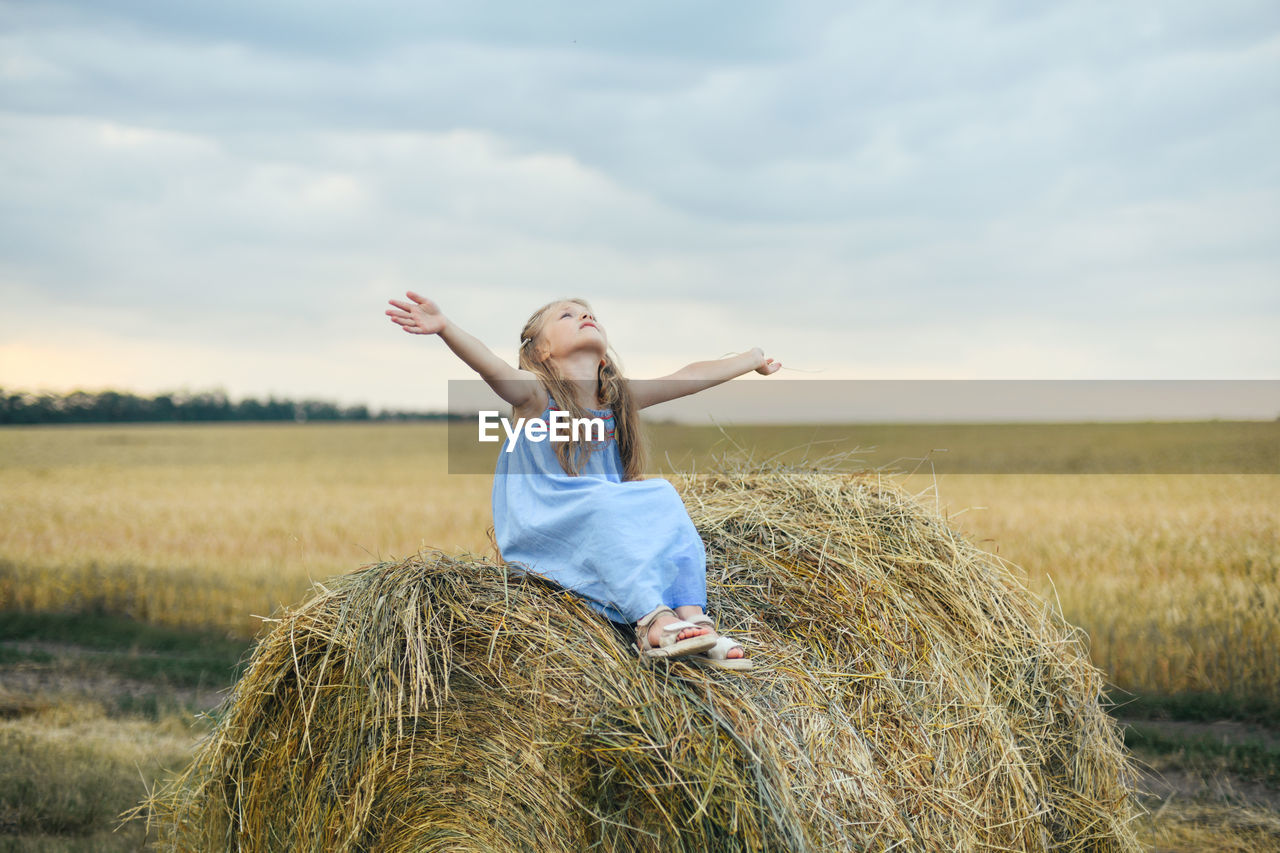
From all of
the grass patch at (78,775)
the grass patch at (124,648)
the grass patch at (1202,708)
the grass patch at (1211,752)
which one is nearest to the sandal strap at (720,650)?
the grass patch at (78,775)

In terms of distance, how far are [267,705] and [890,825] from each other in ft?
6.55

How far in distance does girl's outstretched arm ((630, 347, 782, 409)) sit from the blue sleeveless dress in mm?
607

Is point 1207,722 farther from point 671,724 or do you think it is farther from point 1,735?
point 1,735

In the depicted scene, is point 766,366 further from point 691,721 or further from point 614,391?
point 691,721

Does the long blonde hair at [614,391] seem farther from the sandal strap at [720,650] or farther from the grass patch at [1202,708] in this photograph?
the grass patch at [1202,708]

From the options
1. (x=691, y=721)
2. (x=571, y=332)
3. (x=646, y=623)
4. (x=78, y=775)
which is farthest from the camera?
(x=78, y=775)

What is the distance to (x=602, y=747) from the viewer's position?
2561 millimetres

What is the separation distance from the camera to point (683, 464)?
4531 mm

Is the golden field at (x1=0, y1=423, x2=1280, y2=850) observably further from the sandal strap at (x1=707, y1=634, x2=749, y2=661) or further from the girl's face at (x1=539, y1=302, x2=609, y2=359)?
the sandal strap at (x1=707, y1=634, x2=749, y2=661)

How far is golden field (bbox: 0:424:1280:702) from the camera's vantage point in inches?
265

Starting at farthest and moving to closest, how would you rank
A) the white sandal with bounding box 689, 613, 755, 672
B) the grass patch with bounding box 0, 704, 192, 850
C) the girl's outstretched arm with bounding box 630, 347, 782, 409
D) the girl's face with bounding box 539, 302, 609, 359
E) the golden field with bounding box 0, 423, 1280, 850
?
the golden field with bounding box 0, 423, 1280, 850 < the grass patch with bounding box 0, 704, 192, 850 < the girl's outstretched arm with bounding box 630, 347, 782, 409 < the girl's face with bounding box 539, 302, 609, 359 < the white sandal with bounding box 689, 613, 755, 672

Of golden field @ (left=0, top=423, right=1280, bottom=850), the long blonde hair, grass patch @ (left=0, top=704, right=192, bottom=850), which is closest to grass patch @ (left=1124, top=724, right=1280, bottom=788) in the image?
golden field @ (left=0, top=423, right=1280, bottom=850)

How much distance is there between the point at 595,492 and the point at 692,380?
0.94m

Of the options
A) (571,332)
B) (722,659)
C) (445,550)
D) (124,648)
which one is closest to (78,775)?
(445,550)
